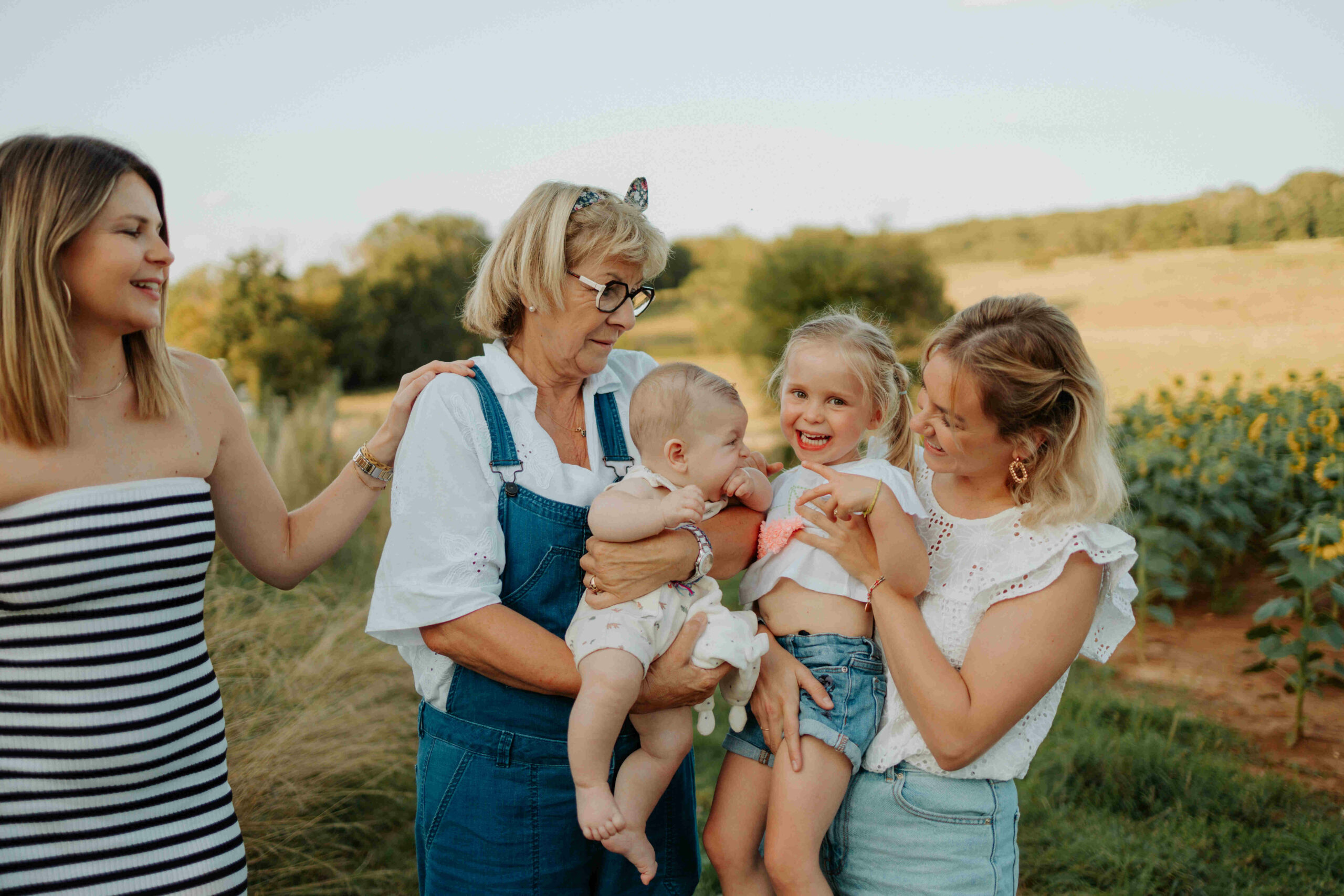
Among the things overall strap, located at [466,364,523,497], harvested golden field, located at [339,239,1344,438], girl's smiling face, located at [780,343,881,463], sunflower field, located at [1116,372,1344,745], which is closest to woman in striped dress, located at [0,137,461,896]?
overall strap, located at [466,364,523,497]

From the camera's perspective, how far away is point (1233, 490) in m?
5.50

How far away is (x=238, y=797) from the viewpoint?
11.5ft

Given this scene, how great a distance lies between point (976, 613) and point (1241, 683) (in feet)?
13.5

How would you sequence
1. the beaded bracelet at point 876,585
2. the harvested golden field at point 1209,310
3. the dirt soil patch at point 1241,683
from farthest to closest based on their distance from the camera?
the harvested golden field at point 1209,310 → the dirt soil patch at point 1241,683 → the beaded bracelet at point 876,585

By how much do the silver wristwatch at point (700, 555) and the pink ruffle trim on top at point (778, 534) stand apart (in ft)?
0.48

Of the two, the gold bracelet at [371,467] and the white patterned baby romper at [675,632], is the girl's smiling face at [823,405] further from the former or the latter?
the gold bracelet at [371,467]

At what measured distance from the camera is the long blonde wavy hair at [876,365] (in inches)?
88.6

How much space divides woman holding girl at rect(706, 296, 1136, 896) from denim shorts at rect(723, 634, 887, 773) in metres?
0.03

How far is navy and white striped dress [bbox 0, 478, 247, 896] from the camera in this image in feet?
5.55

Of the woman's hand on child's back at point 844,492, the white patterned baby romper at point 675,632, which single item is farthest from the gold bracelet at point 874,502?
the white patterned baby romper at point 675,632

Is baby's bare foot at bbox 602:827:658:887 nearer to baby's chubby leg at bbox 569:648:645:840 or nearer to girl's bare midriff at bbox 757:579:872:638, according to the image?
baby's chubby leg at bbox 569:648:645:840

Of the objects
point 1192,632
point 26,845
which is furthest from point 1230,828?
point 26,845

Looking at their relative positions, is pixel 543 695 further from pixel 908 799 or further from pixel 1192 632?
pixel 1192 632

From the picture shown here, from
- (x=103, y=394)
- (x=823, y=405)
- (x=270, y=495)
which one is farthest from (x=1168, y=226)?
→ (x=103, y=394)
